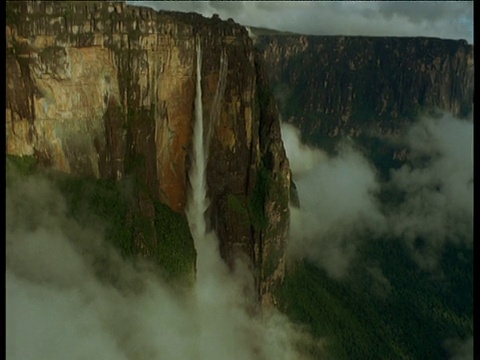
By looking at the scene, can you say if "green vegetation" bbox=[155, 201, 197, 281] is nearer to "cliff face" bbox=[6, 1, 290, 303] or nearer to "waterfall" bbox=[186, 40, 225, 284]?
"cliff face" bbox=[6, 1, 290, 303]

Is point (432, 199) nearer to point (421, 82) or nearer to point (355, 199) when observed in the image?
point (355, 199)

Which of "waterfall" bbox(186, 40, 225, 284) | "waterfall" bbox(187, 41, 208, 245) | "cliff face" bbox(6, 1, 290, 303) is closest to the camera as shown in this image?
"cliff face" bbox(6, 1, 290, 303)

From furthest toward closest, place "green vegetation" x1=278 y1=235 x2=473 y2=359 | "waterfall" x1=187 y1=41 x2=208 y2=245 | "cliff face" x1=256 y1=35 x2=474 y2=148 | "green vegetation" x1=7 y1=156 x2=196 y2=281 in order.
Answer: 1. "cliff face" x1=256 y1=35 x2=474 y2=148
2. "green vegetation" x1=278 y1=235 x2=473 y2=359
3. "waterfall" x1=187 y1=41 x2=208 y2=245
4. "green vegetation" x1=7 y1=156 x2=196 y2=281

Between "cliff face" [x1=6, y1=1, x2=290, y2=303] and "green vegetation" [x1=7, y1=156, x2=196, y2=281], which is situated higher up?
"cliff face" [x1=6, y1=1, x2=290, y2=303]

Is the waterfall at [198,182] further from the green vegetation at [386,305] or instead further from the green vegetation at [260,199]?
the green vegetation at [386,305]

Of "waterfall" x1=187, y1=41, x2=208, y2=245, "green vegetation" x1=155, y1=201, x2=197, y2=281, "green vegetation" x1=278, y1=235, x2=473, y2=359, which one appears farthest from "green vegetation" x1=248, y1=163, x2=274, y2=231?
"green vegetation" x1=278, y1=235, x2=473, y2=359

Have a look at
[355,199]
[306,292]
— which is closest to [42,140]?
[306,292]

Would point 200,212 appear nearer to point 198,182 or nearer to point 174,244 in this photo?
point 198,182
